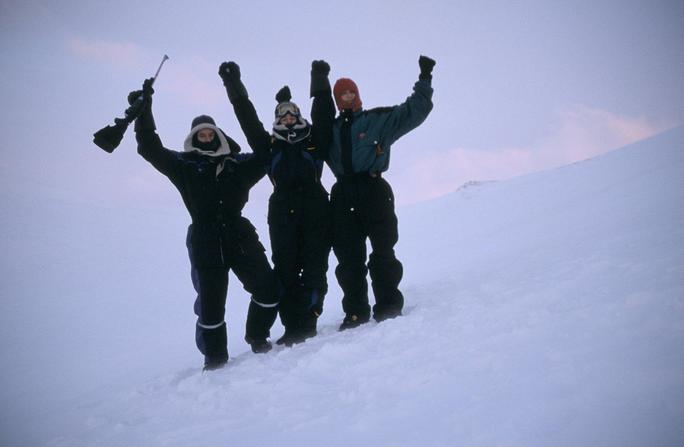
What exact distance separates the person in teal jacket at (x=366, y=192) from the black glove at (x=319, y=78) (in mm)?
122

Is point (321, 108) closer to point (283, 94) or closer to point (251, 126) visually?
point (283, 94)

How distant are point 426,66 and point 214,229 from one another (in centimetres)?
236

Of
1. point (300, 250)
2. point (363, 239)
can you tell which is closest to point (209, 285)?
point (300, 250)

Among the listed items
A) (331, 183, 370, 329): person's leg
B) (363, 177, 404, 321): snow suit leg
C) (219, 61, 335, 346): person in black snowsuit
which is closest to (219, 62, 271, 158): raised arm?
(219, 61, 335, 346): person in black snowsuit

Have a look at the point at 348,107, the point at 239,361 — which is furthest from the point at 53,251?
the point at 348,107

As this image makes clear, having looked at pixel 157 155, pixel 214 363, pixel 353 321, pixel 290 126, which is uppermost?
pixel 290 126

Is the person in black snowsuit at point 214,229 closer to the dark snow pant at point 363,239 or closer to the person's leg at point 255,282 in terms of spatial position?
the person's leg at point 255,282

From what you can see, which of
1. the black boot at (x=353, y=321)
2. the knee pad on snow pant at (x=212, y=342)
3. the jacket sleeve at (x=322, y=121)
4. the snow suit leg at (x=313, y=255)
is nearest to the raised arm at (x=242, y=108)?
the jacket sleeve at (x=322, y=121)

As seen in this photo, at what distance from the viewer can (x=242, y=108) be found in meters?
3.57

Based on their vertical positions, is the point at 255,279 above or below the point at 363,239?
below

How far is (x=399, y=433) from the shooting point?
143cm

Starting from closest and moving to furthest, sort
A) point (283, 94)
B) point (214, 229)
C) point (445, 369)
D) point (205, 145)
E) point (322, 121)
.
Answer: point (445, 369) < point (214, 229) < point (205, 145) < point (322, 121) < point (283, 94)

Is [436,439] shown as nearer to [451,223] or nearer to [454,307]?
[454,307]

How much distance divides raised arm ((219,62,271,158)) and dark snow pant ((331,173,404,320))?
0.82 metres
